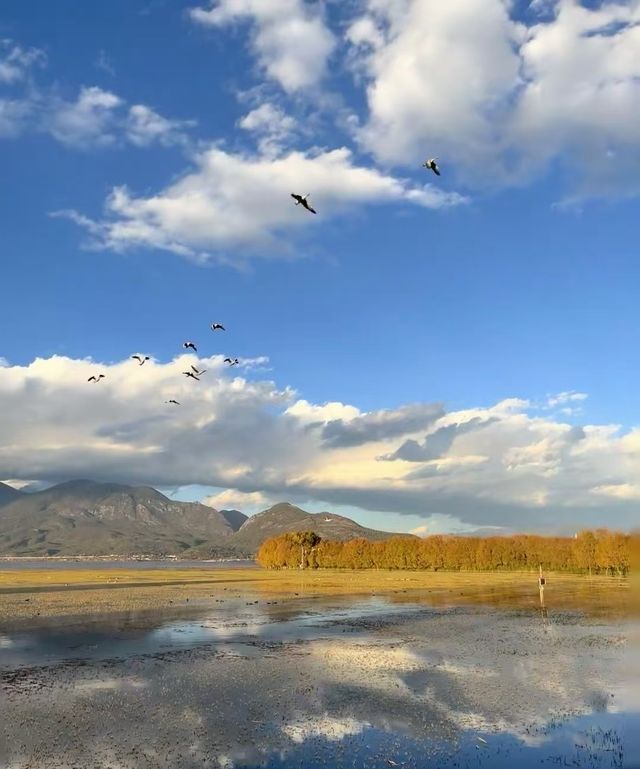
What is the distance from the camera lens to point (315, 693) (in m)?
32.7

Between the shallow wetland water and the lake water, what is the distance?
4.6 inches

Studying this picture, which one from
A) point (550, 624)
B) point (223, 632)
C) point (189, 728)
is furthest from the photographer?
point (550, 624)

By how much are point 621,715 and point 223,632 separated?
34.9 meters

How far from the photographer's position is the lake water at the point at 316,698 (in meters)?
23.2

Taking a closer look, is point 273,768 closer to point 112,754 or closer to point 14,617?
point 112,754

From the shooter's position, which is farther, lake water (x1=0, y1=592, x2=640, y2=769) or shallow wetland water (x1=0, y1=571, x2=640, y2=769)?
shallow wetland water (x1=0, y1=571, x2=640, y2=769)

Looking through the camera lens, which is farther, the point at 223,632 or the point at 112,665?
the point at 223,632

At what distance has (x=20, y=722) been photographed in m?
26.7

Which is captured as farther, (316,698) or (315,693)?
(315,693)

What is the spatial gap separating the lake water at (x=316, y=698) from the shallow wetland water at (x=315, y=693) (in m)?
0.12

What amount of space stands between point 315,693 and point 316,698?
1.06 m

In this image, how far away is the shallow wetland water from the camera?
921 inches

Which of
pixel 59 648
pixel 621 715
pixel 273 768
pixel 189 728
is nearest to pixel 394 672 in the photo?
pixel 621 715

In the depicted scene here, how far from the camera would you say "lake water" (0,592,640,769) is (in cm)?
2323
